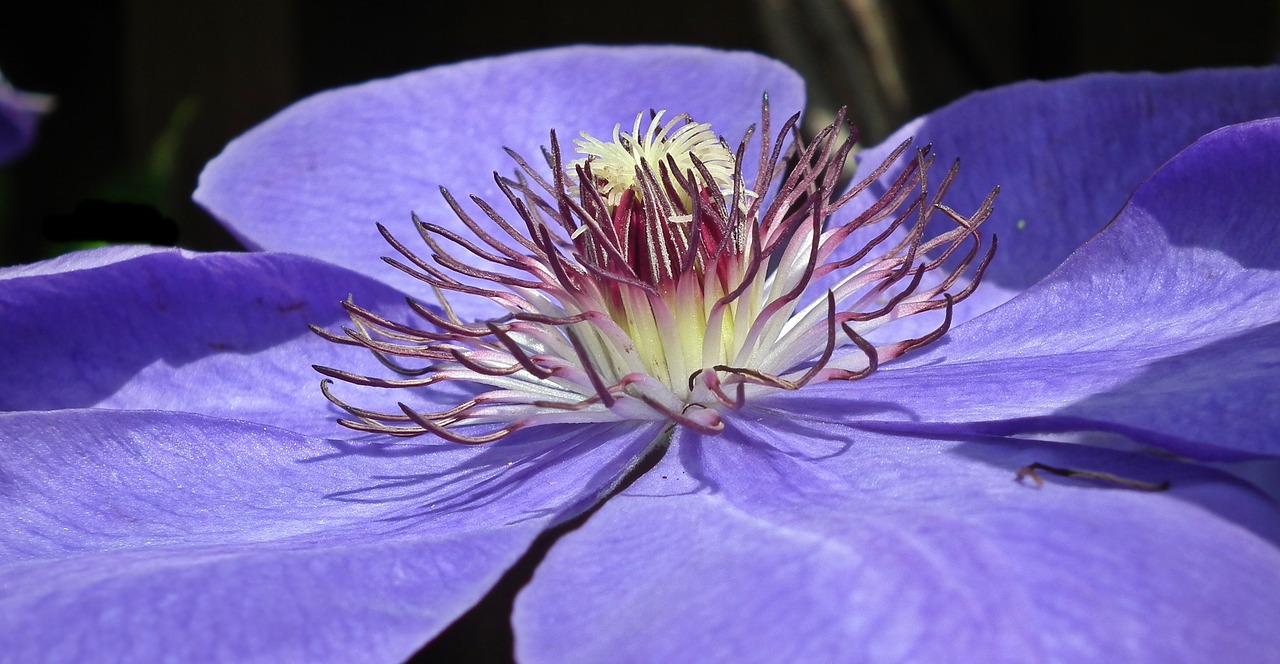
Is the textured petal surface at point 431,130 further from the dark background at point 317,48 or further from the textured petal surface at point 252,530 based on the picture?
the dark background at point 317,48

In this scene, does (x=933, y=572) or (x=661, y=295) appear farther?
(x=661, y=295)

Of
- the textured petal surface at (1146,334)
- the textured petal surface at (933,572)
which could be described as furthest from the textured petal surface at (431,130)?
the textured petal surface at (933,572)

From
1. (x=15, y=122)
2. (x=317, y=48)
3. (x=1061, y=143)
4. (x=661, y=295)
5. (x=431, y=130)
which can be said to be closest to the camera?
(x=661, y=295)

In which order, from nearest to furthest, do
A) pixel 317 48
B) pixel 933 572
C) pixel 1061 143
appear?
pixel 933 572
pixel 1061 143
pixel 317 48

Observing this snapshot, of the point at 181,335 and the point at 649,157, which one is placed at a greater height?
the point at 649,157

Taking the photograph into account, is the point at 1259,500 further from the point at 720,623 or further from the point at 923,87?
the point at 923,87

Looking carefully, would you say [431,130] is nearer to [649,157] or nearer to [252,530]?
[649,157]

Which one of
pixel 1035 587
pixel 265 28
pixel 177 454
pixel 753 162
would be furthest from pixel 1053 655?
pixel 265 28

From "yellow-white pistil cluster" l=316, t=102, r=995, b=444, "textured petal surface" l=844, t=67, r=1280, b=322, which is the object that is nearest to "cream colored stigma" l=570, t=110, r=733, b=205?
"yellow-white pistil cluster" l=316, t=102, r=995, b=444

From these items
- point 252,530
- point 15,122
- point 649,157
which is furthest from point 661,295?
point 15,122
